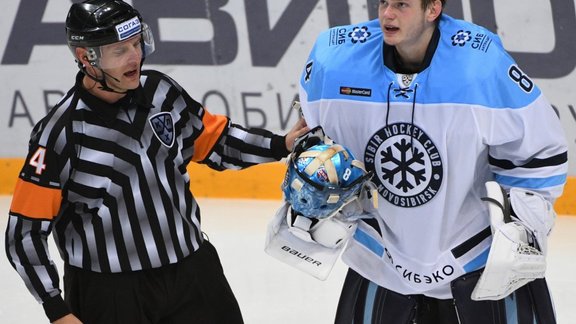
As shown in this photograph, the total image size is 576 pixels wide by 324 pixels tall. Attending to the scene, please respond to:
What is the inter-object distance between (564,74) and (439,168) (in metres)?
2.74

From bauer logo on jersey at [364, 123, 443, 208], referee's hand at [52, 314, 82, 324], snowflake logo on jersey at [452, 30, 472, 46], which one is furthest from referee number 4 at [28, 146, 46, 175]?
snowflake logo on jersey at [452, 30, 472, 46]

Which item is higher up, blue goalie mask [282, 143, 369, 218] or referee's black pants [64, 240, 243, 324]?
blue goalie mask [282, 143, 369, 218]

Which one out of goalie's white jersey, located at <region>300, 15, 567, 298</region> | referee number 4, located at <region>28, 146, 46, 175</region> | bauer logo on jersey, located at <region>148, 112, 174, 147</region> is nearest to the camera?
goalie's white jersey, located at <region>300, 15, 567, 298</region>

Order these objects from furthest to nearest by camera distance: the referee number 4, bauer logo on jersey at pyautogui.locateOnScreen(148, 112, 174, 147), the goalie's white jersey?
bauer logo on jersey at pyautogui.locateOnScreen(148, 112, 174, 147) < the referee number 4 < the goalie's white jersey

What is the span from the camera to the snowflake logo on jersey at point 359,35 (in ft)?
9.37

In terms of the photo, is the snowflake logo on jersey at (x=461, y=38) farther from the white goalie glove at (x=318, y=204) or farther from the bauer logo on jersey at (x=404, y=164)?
the white goalie glove at (x=318, y=204)

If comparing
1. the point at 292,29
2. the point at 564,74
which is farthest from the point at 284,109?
the point at 564,74

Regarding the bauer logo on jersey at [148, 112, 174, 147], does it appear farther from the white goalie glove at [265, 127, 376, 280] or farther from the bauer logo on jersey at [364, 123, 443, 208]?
the bauer logo on jersey at [364, 123, 443, 208]

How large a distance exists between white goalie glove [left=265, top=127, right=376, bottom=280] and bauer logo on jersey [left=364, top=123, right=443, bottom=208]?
2.4 inches

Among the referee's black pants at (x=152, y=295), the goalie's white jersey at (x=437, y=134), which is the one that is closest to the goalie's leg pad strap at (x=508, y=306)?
the goalie's white jersey at (x=437, y=134)

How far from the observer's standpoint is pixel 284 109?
Answer: 564 centimetres

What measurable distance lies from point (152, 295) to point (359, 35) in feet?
2.83

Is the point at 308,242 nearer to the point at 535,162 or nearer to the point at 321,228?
the point at 321,228

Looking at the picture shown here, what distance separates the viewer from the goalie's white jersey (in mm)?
2682
